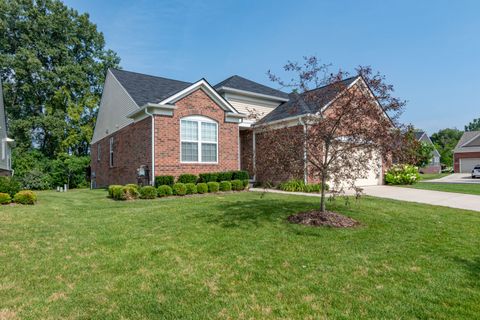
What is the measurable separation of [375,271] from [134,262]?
141 inches

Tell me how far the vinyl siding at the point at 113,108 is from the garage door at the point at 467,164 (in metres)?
47.3

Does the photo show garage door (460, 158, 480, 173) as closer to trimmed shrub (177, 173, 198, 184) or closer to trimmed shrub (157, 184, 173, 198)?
trimmed shrub (177, 173, 198, 184)

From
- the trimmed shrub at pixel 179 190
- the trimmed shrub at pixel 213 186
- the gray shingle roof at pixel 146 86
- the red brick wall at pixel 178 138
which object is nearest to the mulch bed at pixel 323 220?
the trimmed shrub at pixel 179 190

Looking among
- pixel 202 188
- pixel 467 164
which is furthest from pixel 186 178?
pixel 467 164

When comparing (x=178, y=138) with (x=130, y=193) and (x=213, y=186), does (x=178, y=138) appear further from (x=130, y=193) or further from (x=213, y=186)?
(x=130, y=193)

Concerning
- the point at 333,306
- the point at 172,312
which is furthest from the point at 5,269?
the point at 333,306

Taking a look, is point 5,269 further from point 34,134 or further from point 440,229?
point 34,134

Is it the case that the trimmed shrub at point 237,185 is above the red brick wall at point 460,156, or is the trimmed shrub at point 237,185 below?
below

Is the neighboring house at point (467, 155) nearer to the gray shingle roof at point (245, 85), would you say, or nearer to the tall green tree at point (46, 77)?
the gray shingle roof at point (245, 85)

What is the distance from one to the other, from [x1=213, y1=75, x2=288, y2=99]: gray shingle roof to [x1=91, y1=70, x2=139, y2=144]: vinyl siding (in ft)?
18.1

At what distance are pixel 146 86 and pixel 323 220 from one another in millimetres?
13253

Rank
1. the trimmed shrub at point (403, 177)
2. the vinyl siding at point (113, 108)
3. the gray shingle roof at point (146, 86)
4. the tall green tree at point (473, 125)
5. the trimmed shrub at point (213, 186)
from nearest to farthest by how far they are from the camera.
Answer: the trimmed shrub at point (213, 186)
the gray shingle roof at point (146, 86)
the vinyl siding at point (113, 108)
the trimmed shrub at point (403, 177)
the tall green tree at point (473, 125)

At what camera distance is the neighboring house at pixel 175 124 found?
13156 mm

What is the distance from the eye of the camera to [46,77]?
28688 mm
